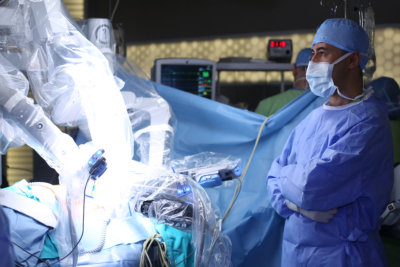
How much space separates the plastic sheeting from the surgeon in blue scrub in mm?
353

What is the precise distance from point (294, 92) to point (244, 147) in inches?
34.6

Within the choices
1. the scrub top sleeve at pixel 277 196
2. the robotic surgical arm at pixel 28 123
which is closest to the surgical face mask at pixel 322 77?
the scrub top sleeve at pixel 277 196

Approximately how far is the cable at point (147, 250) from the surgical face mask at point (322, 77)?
0.95 m

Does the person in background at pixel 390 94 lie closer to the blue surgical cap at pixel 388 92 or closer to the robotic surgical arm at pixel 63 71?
the blue surgical cap at pixel 388 92

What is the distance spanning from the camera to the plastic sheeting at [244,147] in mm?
2314

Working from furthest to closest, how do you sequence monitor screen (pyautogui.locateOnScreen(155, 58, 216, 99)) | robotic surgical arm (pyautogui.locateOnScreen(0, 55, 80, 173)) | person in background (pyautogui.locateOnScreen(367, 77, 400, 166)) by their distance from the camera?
monitor screen (pyautogui.locateOnScreen(155, 58, 216, 99))
person in background (pyautogui.locateOnScreen(367, 77, 400, 166))
robotic surgical arm (pyautogui.locateOnScreen(0, 55, 80, 173))

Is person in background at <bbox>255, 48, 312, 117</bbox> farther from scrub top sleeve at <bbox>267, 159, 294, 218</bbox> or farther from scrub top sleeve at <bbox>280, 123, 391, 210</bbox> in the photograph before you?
scrub top sleeve at <bbox>280, 123, 391, 210</bbox>

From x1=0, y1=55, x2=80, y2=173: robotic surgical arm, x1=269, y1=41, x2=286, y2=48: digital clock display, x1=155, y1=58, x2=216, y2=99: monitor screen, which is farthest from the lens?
x1=269, y1=41, x2=286, y2=48: digital clock display

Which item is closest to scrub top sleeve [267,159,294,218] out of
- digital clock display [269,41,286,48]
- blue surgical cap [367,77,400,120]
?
blue surgical cap [367,77,400,120]

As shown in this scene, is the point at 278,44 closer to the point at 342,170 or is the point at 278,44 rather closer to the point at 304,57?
the point at 304,57

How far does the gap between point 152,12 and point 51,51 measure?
356 centimetres

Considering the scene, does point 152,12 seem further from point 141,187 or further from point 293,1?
point 141,187

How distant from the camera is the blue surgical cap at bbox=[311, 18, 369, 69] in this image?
6.34ft

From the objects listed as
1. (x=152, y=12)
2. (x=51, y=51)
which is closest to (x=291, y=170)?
(x=51, y=51)
